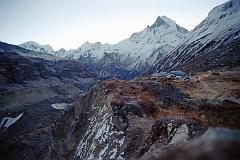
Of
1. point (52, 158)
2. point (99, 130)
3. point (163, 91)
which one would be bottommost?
point (52, 158)

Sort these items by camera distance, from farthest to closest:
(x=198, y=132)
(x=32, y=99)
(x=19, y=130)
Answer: (x=32, y=99)
(x=19, y=130)
(x=198, y=132)

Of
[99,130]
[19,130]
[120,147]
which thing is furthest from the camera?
[19,130]

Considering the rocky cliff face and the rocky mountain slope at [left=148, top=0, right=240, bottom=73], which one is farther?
the rocky mountain slope at [left=148, top=0, right=240, bottom=73]

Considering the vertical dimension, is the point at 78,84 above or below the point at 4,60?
below

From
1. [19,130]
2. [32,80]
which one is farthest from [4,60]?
[19,130]

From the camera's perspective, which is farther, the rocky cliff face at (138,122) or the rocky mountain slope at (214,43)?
the rocky mountain slope at (214,43)

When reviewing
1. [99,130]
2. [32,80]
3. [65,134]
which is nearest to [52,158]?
[65,134]

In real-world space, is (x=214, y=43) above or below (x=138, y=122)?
above

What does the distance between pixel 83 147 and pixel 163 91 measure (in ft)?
30.5

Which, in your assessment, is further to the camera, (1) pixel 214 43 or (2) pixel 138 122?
(1) pixel 214 43

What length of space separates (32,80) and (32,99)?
4114 cm

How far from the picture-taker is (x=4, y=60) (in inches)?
6560

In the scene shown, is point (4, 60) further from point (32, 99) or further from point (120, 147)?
point (120, 147)

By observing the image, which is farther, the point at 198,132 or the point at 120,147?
the point at 120,147
